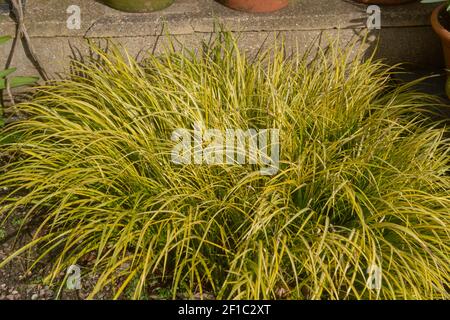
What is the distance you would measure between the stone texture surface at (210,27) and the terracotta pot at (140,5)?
3 centimetres

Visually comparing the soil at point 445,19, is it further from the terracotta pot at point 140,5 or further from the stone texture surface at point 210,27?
the terracotta pot at point 140,5

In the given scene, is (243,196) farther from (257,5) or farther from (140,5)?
(140,5)

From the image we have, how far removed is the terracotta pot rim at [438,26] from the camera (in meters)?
2.56

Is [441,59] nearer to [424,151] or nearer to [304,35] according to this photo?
[304,35]

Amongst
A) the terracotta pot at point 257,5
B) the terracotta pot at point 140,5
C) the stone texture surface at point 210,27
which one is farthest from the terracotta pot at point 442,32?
the terracotta pot at point 140,5

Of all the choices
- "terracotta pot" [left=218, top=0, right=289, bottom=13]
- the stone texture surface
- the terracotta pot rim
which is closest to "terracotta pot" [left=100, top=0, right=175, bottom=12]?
the stone texture surface

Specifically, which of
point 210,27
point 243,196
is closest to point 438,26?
point 210,27

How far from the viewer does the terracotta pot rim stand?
2.56 m

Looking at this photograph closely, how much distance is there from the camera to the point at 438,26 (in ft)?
8.52

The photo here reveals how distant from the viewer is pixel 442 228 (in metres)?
1.85

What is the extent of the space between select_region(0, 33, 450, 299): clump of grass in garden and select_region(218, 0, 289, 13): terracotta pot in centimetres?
45

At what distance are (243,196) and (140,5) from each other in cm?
123
